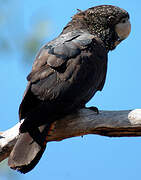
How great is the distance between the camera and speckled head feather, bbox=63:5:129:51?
4367mm

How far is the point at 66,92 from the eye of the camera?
3297 mm

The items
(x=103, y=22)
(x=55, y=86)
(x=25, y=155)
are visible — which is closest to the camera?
(x=25, y=155)

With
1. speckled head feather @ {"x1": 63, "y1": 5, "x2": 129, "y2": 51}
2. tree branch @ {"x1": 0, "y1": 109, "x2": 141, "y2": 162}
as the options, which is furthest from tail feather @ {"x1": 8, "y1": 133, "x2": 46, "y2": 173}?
speckled head feather @ {"x1": 63, "y1": 5, "x2": 129, "y2": 51}

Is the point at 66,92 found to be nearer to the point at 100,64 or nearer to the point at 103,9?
the point at 100,64

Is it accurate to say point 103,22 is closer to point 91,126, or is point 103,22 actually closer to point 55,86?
point 55,86

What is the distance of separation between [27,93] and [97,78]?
765 mm

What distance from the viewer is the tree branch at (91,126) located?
10.9 ft

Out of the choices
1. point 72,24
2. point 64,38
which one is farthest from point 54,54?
point 72,24

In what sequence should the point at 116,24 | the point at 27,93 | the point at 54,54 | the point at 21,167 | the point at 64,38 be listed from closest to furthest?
the point at 21,167 → the point at 27,93 → the point at 54,54 → the point at 64,38 → the point at 116,24

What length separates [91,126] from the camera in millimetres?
3350

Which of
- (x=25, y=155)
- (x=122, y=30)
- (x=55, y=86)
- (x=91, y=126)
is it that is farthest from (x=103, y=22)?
(x=25, y=155)

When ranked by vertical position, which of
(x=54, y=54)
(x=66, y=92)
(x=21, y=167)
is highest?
(x=54, y=54)

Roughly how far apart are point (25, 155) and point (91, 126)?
2.15 feet

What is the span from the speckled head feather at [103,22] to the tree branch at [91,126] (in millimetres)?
1277
